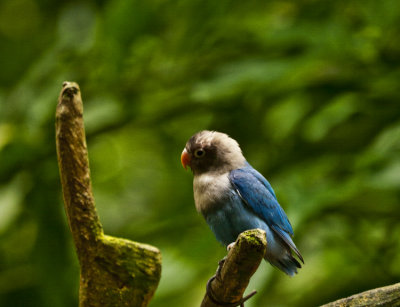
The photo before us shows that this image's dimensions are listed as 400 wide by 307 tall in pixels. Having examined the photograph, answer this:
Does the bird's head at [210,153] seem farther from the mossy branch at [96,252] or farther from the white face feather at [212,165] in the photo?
the mossy branch at [96,252]

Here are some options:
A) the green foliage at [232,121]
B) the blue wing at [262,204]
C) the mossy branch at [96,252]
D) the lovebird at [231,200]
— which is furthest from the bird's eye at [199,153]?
the mossy branch at [96,252]

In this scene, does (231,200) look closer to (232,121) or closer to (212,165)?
(212,165)

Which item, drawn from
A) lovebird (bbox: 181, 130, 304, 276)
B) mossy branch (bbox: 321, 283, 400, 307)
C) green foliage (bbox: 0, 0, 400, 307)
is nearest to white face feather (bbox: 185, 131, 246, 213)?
lovebird (bbox: 181, 130, 304, 276)

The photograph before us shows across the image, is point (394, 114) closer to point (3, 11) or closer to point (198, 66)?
point (198, 66)

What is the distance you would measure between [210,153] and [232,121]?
1139 millimetres

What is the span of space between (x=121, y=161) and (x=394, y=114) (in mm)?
1961

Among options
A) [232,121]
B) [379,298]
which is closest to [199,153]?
[379,298]

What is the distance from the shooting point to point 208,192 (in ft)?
6.13

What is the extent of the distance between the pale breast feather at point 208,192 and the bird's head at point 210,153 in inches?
2.9

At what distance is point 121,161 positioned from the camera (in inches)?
159

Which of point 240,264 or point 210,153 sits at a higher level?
point 210,153

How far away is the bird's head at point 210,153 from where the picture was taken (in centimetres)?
194

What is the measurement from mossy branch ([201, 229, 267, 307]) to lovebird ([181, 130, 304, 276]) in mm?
484

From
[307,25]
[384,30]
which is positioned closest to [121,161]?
[307,25]
